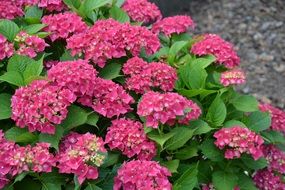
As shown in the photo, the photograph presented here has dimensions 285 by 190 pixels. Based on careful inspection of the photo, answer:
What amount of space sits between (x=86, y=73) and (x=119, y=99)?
0.19 m

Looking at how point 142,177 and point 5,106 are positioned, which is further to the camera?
point 5,106

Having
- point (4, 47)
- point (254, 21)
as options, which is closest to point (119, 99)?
point (4, 47)

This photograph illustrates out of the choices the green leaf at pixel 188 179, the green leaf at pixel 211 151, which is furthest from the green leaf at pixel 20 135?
the green leaf at pixel 211 151

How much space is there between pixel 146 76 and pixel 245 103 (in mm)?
498

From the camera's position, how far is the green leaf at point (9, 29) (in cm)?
266

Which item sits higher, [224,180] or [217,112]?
[217,112]

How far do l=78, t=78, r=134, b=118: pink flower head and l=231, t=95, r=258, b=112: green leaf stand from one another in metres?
0.56

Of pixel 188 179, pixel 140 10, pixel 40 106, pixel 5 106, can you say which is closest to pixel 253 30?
pixel 140 10

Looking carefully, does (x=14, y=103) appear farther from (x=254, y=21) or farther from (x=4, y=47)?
(x=254, y=21)

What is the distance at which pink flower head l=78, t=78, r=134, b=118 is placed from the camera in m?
2.41

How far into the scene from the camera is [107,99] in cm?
242

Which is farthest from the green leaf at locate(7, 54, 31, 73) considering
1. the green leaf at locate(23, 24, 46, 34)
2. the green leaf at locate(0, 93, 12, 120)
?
the green leaf at locate(23, 24, 46, 34)

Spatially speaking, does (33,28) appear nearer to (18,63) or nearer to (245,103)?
(18,63)

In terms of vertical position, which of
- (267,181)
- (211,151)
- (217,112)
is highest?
(217,112)
